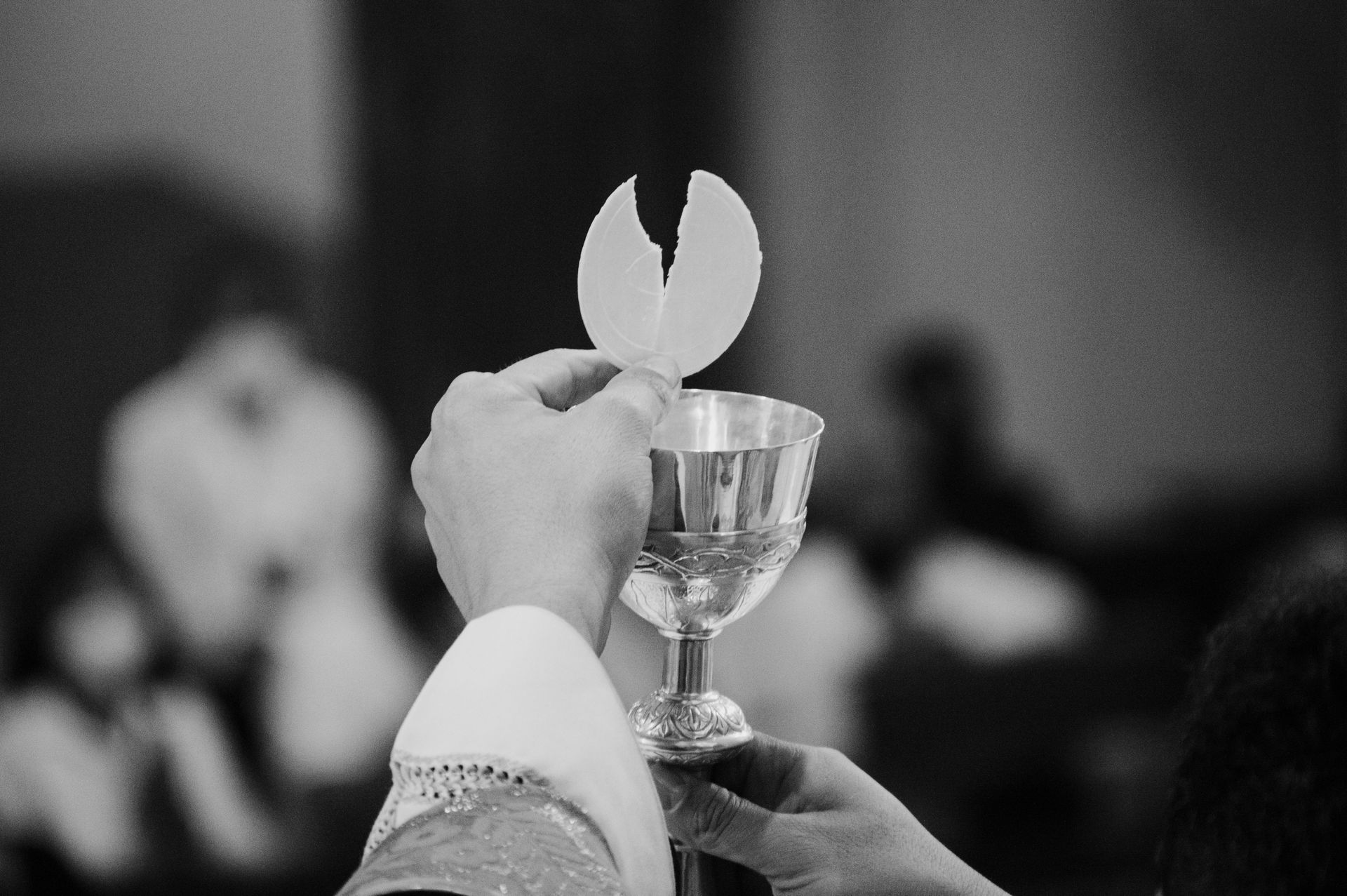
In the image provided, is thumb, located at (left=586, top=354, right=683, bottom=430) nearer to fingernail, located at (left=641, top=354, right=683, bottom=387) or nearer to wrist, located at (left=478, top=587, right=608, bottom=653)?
fingernail, located at (left=641, top=354, right=683, bottom=387)

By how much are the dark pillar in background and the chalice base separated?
10.2 feet

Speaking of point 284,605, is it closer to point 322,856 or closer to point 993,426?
point 322,856

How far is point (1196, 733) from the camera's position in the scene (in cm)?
57

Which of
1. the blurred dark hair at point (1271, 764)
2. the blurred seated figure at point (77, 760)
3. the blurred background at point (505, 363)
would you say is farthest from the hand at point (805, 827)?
the blurred seated figure at point (77, 760)

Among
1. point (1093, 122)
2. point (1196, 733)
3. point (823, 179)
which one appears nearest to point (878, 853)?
point (1196, 733)

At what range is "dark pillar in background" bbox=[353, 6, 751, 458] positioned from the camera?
3.91 meters

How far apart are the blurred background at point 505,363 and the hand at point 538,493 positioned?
2794 mm

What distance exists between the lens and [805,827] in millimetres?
849

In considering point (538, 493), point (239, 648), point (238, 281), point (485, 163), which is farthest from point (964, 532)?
point (538, 493)

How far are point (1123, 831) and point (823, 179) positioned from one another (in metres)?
2.07

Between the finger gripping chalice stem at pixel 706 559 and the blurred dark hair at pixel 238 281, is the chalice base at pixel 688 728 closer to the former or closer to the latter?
the finger gripping chalice stem at pixel 706 559

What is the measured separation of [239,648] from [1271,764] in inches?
136

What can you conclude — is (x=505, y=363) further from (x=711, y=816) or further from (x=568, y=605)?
(x=568, y=605)

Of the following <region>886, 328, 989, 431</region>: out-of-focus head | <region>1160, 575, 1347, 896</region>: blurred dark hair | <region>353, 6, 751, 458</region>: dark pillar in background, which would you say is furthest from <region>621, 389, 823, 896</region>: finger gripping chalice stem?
<region>886, 328, 989, 431</region>: out-of-focus head
